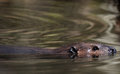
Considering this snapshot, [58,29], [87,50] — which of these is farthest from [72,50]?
[58,29]

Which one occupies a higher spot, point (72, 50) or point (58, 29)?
point (58, 29)

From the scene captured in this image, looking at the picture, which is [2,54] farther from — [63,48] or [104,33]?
[104,33]

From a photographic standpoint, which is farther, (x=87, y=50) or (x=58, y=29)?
(x=58, y=29)

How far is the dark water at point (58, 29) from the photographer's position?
7.62 meters

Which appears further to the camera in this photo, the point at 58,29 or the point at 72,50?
the point at 58,29

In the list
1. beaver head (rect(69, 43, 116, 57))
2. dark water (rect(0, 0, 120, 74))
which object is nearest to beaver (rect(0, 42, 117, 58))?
beaver head (rect(69, 43, 116, 57))

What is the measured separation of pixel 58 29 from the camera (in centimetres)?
1156

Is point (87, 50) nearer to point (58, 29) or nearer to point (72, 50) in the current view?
point (72, 50)

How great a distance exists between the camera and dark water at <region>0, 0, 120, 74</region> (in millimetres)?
7625

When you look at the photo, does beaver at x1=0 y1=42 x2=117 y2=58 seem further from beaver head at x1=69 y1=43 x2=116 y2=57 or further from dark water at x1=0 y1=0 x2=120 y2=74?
dark water at x1=0 y1=0 x2=120 y2=74

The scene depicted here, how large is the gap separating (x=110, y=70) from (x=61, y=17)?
19.5ft

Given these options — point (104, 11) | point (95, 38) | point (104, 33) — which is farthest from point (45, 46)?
point (104, 11)

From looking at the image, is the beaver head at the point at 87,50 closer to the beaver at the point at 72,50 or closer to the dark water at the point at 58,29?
the beaver at the point at 72,50

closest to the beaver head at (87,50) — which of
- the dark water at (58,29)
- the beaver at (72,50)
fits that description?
the beaver at (72,50)
